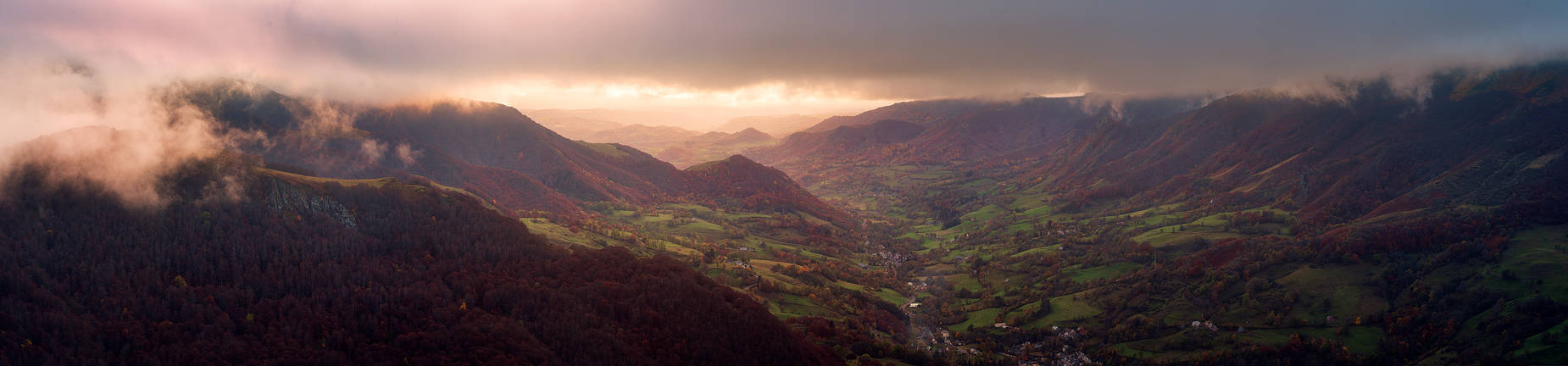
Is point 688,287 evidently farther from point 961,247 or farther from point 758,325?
point 961,247

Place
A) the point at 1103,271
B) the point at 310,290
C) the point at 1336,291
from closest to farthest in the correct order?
the point at 310,290 → the point at 1336,291 → the point at 1103,271

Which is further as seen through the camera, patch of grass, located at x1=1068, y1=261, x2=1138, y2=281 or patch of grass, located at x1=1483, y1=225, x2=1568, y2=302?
patch of grass, located at x1=1068, y1=261, x2=1138, y2=281

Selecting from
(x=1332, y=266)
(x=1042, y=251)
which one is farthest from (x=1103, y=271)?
(x=1332, y=266)

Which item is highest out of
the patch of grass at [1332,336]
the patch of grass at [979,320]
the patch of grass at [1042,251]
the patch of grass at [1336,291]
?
the patch of grass at [1336,291]

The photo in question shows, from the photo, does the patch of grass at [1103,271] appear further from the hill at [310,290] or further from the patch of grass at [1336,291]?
the hill at [310,290]

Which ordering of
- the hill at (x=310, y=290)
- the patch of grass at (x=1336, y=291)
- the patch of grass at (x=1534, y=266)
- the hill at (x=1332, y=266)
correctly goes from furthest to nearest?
1. the patch of grass at (x=1336, y=291)
2. the hill at (x=1332, y=266)
3. the patch of grass at (x=1534, y=266)
4. the hill at (x=310, y=290)

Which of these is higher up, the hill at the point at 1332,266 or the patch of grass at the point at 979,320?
the hill at the point at 1332,266

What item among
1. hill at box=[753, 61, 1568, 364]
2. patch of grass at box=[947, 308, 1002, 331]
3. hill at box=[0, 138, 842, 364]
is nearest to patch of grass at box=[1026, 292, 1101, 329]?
hill at box=[753, 61, 1568, 364]

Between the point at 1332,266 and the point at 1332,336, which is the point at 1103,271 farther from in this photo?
the point at 1332,336

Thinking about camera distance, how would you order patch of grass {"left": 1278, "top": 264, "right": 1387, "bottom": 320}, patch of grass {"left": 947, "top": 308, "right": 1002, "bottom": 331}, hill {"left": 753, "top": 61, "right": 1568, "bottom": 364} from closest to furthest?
hill {"left": 753, "top": 61, "right": 1568, "bottom": 364}
patch of grass {"left": 1278, "top": 264, "right": 1387, "bottom": 320}
patch of grass {"left": 947, "top": 308, "right": 1002, "bottom": 331}

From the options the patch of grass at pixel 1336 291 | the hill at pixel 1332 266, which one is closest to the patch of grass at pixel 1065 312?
the hill at pixel 1332 266

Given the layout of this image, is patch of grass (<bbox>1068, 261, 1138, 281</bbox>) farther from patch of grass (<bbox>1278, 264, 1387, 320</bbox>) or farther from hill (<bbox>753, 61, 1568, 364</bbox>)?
patch of grass (<bbox>1278, 264, 1387, 320</bbox>)
